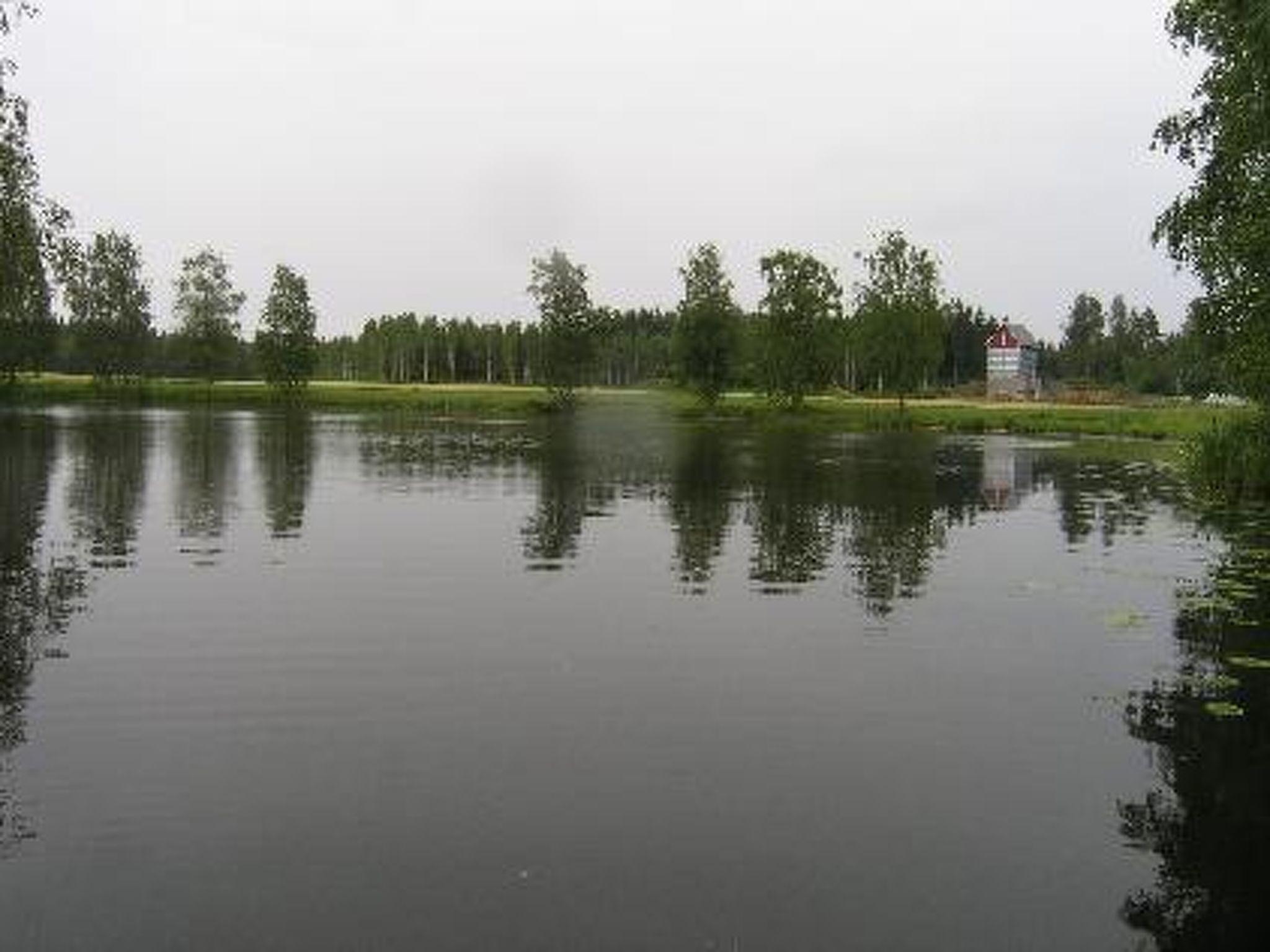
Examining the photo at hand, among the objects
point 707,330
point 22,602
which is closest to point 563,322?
point 707,330

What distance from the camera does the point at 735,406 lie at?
13638cm

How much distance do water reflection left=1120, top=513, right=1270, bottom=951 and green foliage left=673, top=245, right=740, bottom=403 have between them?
352 feet

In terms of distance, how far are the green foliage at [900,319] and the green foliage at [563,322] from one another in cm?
3402

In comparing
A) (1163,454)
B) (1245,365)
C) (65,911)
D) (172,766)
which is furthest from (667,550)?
(1163,454)

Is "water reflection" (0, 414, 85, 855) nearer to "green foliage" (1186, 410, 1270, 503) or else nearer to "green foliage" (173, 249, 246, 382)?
"green foliage" (1186, 410, 1270, 503)

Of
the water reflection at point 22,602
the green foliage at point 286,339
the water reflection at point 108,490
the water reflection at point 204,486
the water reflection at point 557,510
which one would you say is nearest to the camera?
the water reflection at point 22,602

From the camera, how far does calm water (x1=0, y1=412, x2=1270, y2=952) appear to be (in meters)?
10.4

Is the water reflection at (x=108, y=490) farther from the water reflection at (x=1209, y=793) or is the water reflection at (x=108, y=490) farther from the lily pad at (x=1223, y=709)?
the lily pad at (x=1223, y=709)

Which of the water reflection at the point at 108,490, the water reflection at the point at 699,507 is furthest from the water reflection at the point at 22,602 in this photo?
the water reflection at the point at 699,507

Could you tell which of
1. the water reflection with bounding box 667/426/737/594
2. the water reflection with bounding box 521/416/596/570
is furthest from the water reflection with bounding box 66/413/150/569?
the water reflection with bounding box 667/426/737/594

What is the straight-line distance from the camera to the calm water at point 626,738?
1041cm

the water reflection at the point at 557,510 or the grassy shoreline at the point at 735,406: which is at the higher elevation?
the grassy shoreline at the point at 735,406

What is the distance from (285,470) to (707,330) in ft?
264

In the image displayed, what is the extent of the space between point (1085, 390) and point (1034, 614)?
6368 inches
